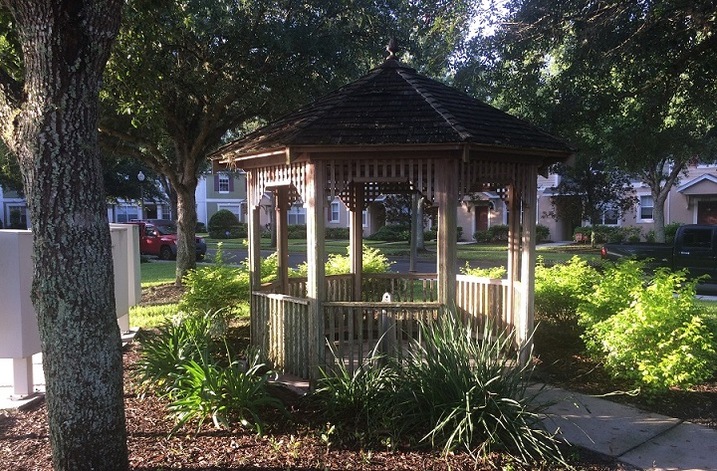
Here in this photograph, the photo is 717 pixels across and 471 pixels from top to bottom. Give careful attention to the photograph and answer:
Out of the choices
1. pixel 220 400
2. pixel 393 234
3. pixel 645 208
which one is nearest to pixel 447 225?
pixel 220 400

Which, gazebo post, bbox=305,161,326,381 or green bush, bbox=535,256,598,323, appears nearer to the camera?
gazebo post, bbox=305,161,326,381

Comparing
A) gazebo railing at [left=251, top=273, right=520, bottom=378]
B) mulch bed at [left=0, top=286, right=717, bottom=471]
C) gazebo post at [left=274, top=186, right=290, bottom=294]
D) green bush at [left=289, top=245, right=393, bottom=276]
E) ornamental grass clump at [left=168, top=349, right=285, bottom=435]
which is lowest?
mulch bed at [left=0, top=286, right=717, bottom=471]

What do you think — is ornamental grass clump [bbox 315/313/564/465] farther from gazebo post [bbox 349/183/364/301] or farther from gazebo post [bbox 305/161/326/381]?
gazebo post [bbox 349/183/364/301]

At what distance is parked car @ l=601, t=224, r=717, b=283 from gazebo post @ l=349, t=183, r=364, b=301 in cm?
834

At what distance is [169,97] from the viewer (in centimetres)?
1220

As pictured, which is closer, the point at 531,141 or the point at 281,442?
the point at 281,442

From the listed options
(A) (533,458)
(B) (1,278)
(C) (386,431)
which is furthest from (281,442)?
(B) (1,278)

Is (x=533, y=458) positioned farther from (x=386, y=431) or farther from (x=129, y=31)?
(x=129, y=31)

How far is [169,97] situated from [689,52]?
10566 mm

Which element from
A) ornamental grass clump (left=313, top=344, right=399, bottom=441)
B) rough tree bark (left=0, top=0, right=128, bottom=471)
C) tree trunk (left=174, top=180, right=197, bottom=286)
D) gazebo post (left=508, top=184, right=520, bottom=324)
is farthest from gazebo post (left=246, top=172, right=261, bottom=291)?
tree trunk (left=174, top=180, right=197, bottom=286)

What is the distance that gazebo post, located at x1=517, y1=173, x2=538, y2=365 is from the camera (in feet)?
21.1

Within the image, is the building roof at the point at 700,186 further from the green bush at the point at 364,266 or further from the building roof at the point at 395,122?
the building roof at the point at 395,122

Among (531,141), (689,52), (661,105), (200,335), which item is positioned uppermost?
(689,52)

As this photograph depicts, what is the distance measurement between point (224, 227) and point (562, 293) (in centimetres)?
3770
